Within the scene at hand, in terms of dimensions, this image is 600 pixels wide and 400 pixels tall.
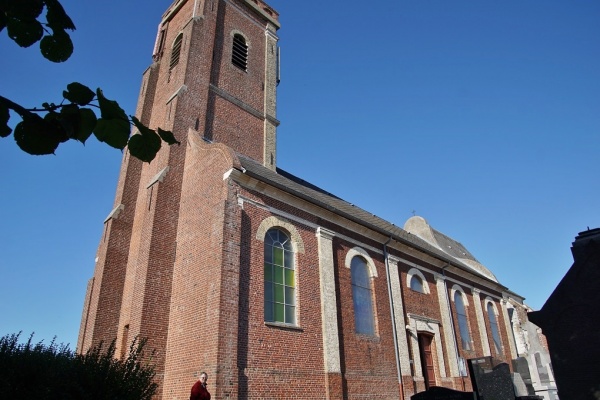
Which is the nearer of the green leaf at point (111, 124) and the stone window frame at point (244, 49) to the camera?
the green leaf at point (111, 124)

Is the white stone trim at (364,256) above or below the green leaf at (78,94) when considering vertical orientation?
above

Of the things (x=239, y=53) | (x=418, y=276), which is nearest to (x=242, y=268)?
(x=418, y=276)

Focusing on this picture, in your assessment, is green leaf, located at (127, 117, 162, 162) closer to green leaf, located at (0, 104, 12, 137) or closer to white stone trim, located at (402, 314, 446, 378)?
green leaf, located at (0, 104, 12, 137)

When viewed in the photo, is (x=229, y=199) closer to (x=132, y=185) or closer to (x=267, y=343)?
(x=267, y=343)

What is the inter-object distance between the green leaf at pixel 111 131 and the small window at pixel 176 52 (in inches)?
667

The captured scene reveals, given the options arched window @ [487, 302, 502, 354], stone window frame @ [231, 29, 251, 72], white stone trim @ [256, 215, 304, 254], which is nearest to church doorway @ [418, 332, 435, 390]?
white stone trim @ [256, 215, 304, 254]

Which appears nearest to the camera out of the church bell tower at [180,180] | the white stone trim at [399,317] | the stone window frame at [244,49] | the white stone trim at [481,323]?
the church bell tower at [180,180]

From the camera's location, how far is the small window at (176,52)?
59.4 ft

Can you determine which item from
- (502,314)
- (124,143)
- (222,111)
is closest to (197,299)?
(222,111)

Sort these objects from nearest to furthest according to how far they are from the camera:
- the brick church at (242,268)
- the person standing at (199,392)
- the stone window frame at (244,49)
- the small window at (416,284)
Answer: the person standing at (199,392) → the brick church at (242,268) → the small window at (416,284) → the stone window frame at (244,49)

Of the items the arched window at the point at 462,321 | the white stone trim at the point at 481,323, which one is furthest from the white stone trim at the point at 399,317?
the white stone trim at the point at 481,323

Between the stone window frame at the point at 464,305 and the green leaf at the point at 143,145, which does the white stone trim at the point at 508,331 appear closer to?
the stone window frame at the point at 464,305

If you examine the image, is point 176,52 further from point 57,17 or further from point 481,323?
point 481,323

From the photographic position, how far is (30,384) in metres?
7.12
